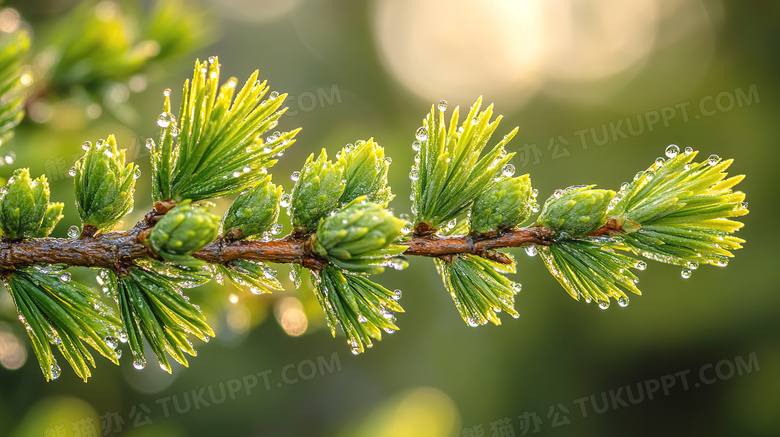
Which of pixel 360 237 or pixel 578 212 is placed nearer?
pixel 360 237

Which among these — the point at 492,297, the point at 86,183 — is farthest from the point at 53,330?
the point at 492,297

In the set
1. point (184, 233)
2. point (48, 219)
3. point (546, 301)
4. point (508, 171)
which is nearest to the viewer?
point (184, 233)

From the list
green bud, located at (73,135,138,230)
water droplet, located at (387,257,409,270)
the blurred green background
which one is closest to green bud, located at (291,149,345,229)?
water droplet, located at (387,257,409,270)

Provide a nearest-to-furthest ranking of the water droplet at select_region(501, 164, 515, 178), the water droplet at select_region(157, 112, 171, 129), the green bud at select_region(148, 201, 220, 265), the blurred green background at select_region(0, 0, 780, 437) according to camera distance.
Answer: the green bud at select_region(148, 201, 220, 265) < the water droplet at select_region(157, 112, 171, 129) < the water droplet at select_region(501, 164, 515, 178) < the blurred green background at select_region(0, 0, 780, 437)

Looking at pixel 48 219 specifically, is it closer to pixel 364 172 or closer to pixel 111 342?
pixel 111 342

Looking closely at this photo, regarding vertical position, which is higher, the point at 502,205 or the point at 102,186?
the point at 102,186

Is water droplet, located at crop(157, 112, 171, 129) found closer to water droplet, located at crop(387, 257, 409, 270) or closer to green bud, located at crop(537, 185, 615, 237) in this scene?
water droplet, located at crop(387, 257, 409, 270)

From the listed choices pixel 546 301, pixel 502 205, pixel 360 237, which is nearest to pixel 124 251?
Result: pixel 360 237
